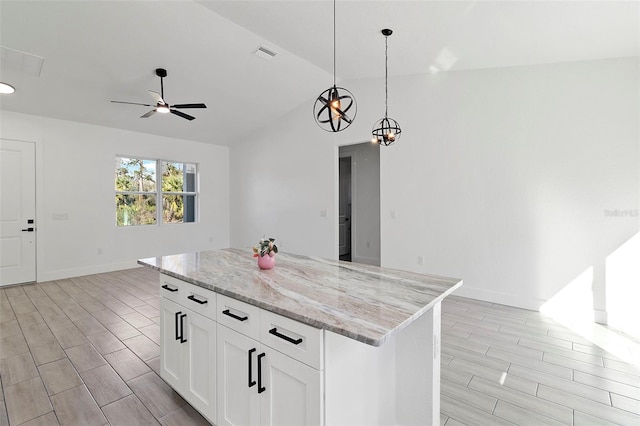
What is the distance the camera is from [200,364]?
170cm

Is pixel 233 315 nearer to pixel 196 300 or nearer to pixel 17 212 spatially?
pixel 196 300

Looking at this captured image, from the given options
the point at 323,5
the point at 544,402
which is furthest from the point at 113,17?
the point at 544,402

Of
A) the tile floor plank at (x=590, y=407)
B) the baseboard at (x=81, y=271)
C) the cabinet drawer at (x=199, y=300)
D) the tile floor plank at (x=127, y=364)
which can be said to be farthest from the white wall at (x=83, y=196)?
the tile floor plank at (x=590, y=407)

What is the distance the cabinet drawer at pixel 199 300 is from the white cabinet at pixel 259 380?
8cm

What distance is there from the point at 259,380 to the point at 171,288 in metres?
0.94

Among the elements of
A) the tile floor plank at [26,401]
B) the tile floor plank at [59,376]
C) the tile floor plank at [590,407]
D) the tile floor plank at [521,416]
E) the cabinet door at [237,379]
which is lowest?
the tile floor plank at [521,416]

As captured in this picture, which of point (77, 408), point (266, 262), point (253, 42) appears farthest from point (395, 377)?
point (253, 42)

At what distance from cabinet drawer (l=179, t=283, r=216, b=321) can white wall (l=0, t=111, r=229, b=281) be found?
474 centimetres

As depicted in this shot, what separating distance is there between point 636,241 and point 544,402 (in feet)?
7.65

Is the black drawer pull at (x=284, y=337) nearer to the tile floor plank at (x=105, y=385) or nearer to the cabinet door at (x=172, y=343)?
the cabinet door at (x=172, y=343)

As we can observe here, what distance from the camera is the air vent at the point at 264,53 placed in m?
4.03

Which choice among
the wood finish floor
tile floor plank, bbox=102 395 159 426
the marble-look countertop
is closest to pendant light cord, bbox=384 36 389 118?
the marble-look countertop

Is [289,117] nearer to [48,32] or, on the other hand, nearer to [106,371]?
[48,32]

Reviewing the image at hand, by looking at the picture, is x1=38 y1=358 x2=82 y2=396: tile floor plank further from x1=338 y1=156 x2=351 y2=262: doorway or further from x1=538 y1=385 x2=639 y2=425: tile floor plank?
x1=338 y1=156 x2=351 y2=262: doorway
